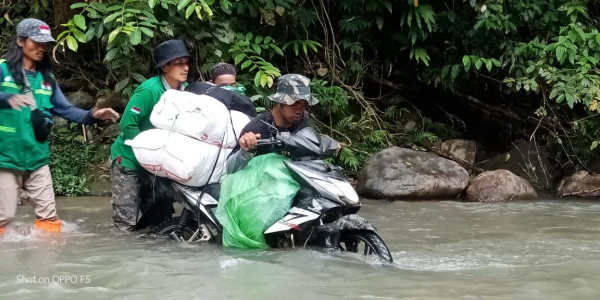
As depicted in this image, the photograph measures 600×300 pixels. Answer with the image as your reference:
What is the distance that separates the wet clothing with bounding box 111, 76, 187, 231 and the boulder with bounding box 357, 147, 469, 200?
3174mm

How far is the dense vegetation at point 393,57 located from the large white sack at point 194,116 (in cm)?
224

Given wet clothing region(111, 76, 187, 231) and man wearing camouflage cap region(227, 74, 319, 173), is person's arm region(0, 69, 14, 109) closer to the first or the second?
wet clothing region(111, 76, 187, 231)

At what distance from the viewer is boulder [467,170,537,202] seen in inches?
313

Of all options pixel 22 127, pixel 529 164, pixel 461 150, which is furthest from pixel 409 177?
pixel 22 127

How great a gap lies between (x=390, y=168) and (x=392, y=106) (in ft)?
6.91

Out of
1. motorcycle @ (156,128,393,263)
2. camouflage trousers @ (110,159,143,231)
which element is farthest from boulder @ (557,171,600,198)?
camouflage trousers @ (110,159,143,231)

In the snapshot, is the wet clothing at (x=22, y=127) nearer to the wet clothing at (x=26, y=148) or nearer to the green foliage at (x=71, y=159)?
the wet clothing at (x=26, y=148)

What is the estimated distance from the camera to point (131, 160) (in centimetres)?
542

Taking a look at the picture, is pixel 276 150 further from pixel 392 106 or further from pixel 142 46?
pixel 392 106

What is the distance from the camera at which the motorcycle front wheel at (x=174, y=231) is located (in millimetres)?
5176

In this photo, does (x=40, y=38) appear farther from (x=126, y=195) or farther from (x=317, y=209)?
(x=317, y=209)

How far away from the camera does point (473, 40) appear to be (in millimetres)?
9344

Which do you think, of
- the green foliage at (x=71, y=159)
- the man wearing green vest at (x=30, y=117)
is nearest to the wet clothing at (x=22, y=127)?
the man wearing green vest at (x=30, y=117)

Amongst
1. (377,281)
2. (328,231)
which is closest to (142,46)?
(328,231)
